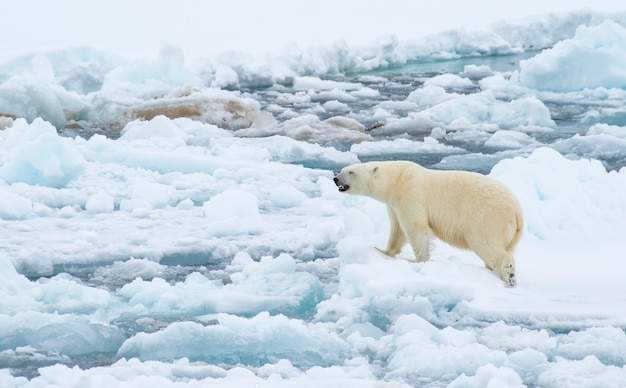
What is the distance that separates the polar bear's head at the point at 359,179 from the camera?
4027mm

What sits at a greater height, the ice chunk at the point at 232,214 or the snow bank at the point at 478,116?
the ice chunk at the point at 232,214

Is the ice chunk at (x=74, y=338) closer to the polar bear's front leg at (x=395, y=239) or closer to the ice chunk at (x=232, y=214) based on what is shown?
the polar bear's front leg at (x=395, y=239)

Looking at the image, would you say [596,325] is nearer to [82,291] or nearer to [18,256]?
[82,291]

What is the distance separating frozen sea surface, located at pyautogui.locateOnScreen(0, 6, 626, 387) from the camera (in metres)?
2.91

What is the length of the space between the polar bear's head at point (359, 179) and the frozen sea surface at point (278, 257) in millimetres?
245

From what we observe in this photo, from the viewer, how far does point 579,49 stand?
40.4 ft

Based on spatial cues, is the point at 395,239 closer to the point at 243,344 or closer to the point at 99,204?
the point at 243,344

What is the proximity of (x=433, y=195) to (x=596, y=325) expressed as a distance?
99 centimetres

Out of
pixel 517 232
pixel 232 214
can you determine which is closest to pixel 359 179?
pixel 517 232

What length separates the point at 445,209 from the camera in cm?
385

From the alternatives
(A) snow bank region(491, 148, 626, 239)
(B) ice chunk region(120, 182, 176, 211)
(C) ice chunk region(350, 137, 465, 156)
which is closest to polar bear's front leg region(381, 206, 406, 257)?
(A) snow bank region(491, 148, 626, 239)

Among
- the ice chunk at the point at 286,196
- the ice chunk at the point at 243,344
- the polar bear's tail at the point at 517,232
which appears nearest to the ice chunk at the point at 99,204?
the ice chunk at the point at 286,196

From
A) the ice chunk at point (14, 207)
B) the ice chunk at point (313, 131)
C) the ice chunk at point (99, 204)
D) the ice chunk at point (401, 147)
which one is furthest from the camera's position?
the ice chunk at point (313, 131)

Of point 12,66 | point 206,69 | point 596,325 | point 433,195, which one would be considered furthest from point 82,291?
point 206,69
